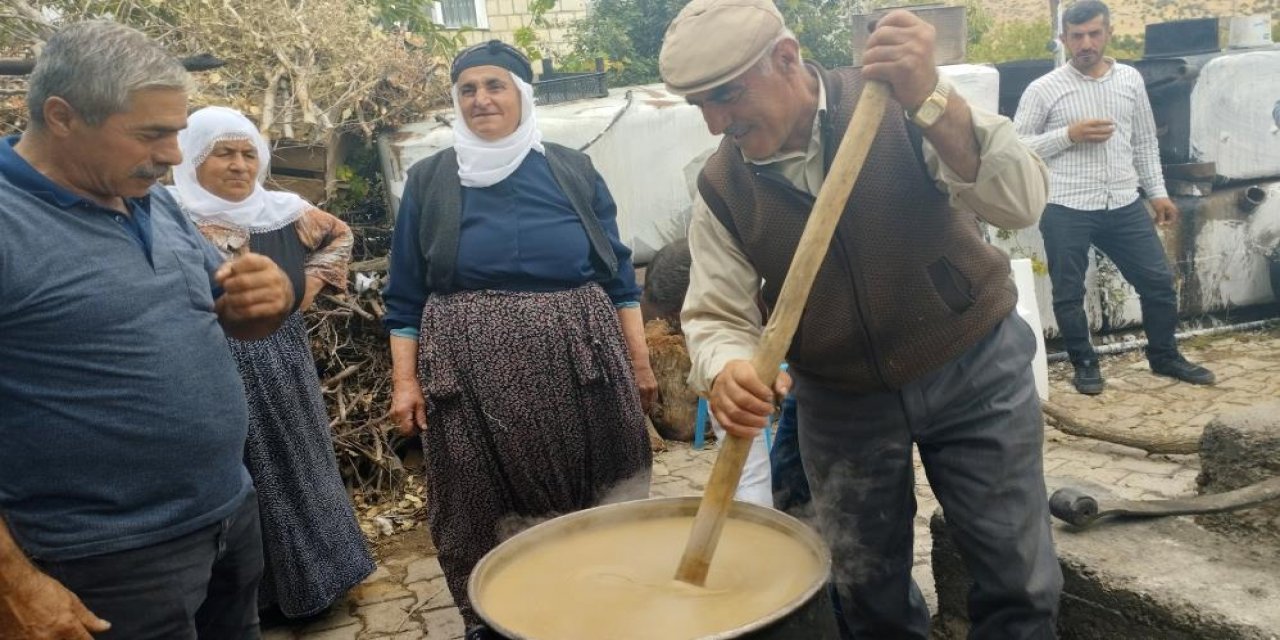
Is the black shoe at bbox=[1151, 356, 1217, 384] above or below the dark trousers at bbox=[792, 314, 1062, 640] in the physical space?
below

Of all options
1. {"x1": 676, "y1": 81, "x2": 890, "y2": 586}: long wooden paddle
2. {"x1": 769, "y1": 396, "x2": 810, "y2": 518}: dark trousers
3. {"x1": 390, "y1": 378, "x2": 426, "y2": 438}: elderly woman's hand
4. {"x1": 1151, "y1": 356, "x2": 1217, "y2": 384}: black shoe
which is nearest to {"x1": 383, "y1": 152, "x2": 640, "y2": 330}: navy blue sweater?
{"x1": 390, "y1": 378, "x2": 426, "y2": 438}: elderly woman's hand

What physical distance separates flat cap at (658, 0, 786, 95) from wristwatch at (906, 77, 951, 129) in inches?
16.0

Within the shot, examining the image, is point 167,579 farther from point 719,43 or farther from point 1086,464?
point 1086,464

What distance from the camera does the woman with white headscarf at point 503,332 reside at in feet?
11.1

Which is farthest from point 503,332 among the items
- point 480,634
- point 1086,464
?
point 1086,464

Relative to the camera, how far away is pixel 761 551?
7.30 feet

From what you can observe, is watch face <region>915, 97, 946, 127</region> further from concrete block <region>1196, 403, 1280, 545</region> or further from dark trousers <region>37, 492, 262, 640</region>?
dark trousers <region>37, 492, 262, 640</region>

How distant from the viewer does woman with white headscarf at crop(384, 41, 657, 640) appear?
133 inches

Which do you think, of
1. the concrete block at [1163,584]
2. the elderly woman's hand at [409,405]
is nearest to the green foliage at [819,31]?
the elderly woman's hand at [409,405]

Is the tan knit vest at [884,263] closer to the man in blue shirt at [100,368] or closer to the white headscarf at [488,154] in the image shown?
the white headscarf at [488,154]

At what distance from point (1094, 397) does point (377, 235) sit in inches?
188

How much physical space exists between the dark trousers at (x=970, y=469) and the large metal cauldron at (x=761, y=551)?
0.48m

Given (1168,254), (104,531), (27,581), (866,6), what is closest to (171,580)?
(104,531)

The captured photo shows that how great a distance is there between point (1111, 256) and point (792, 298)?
5415 millimetres
